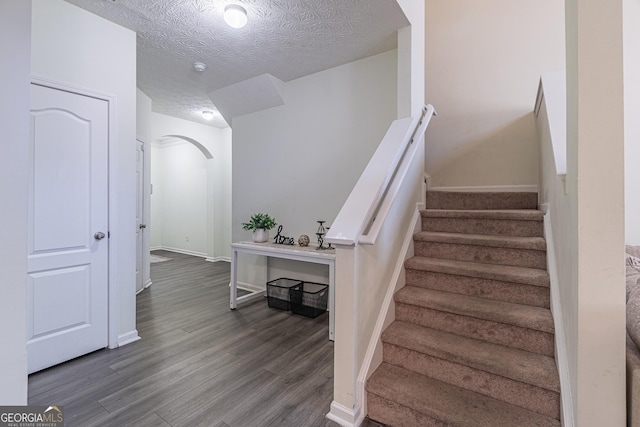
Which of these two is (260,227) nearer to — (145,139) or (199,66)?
(199,66)

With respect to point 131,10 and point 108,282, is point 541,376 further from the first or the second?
point 131,10

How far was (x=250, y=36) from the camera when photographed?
103 inches

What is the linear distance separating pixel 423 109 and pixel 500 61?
132 centimetres

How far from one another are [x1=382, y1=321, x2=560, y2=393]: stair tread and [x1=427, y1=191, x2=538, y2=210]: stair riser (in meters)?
1.41

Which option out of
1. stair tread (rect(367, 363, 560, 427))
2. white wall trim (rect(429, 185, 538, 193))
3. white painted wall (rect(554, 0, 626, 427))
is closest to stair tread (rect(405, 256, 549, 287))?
stair tread (rect(367, 363, 560, 427))

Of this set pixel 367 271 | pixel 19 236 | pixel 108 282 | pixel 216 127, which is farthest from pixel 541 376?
pixel 216 127

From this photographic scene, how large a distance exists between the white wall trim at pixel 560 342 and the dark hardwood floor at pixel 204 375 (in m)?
1.11

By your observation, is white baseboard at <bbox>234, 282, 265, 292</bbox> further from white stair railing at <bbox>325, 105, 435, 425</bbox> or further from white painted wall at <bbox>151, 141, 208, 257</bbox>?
white stair railing at <bbox>325, 105, 435, 425</bbox>

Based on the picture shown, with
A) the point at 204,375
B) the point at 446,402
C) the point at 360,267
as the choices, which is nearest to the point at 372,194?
the point at 360,267

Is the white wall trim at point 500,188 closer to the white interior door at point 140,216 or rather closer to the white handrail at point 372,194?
the white handrail at point 372,194

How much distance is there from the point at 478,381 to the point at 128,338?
8.78 ft

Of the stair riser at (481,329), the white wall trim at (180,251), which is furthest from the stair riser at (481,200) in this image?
the white wall trim at (180,251)

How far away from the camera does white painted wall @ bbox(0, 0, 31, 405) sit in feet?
3.44

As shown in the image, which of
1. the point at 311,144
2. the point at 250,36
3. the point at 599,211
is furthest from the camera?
the point at 311,144
